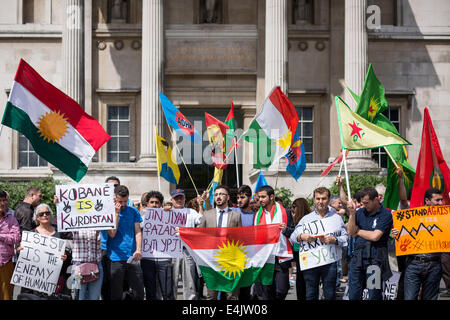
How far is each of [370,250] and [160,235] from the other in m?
3.26

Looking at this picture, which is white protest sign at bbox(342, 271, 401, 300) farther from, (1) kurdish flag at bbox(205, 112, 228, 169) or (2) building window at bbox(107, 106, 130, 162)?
(2) building window at bbox(107, 106, 130, 162)

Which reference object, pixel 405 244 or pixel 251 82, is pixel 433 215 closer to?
pixel 405 244

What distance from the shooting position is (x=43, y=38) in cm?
3170

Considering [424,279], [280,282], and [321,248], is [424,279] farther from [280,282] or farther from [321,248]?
[280,282]

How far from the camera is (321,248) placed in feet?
37.6

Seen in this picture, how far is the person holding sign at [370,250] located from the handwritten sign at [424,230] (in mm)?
218

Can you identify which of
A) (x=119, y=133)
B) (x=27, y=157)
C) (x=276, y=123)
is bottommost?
(x=27, y=157)

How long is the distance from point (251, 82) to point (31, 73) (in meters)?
19.5

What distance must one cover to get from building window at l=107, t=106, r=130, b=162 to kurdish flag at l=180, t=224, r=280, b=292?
20128 millimetres

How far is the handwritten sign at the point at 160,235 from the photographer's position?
12.1 metres

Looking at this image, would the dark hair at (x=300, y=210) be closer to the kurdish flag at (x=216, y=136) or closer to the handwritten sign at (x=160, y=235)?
the handwritten sign at (x=160, y=235)

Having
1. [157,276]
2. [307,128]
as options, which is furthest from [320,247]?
[307,128]

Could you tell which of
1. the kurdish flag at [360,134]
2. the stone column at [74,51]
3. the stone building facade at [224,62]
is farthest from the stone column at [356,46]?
the kurdish flag at [360,134]

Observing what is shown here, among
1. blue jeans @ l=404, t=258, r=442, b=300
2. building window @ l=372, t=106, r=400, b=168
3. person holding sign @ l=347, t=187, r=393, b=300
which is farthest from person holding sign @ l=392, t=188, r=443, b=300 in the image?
building window @ l=372, t=106, r=400, b=168
